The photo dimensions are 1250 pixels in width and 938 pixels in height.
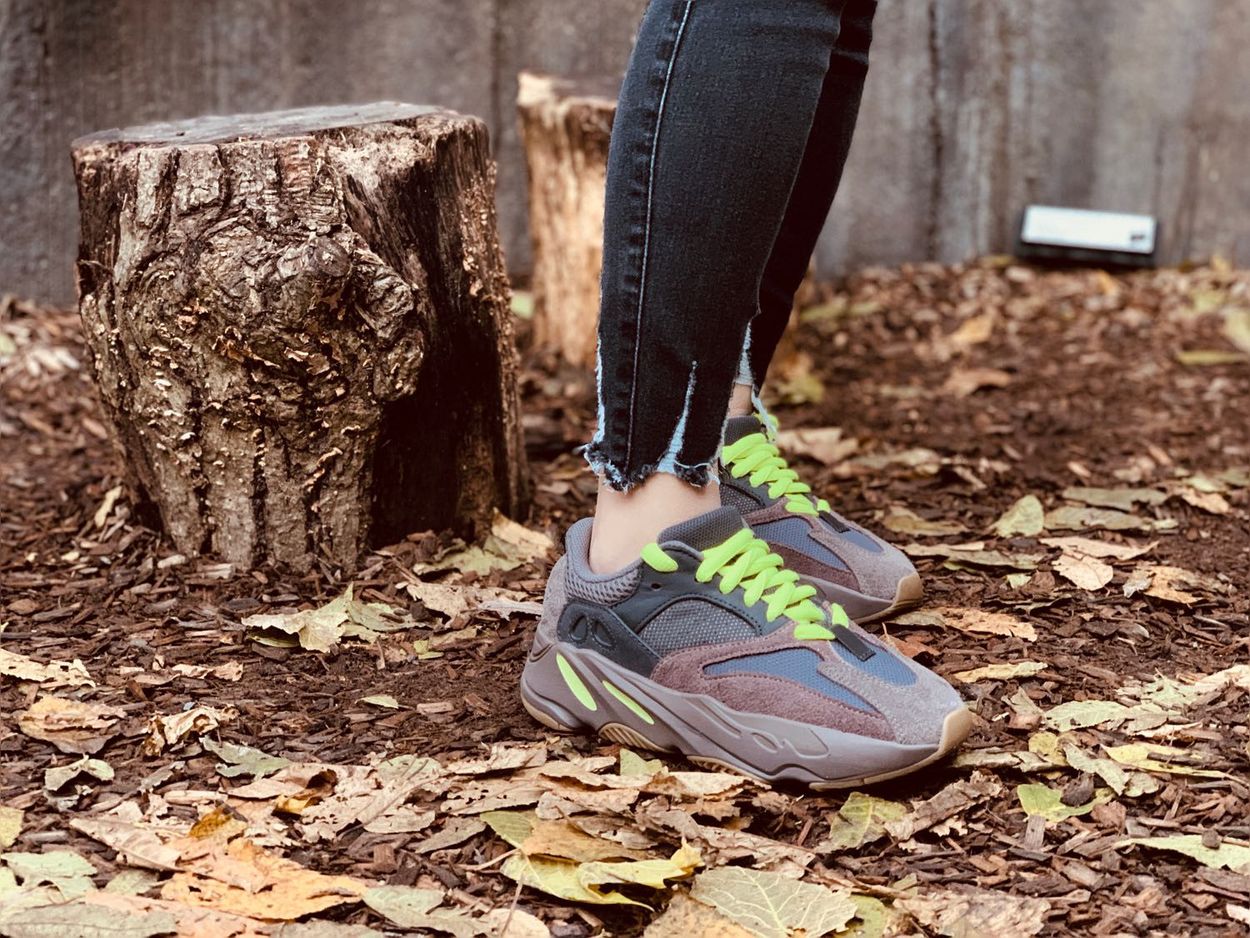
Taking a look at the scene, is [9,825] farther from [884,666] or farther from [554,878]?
[884,666]

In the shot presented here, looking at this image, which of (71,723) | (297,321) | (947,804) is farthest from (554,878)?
(297,321)

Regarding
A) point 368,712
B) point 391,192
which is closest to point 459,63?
point 391,192

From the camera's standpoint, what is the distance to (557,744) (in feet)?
5.41

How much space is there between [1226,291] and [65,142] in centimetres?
310

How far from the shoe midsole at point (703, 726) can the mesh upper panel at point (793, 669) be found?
4 centimetres

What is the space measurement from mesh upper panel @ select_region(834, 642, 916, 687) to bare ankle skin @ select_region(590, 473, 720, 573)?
218 millimetres

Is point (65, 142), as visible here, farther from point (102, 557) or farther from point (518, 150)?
point (102, 557)

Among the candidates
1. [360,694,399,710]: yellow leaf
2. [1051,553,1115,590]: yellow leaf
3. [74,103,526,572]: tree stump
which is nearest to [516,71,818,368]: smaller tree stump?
[74,103,526,572]: tree stump

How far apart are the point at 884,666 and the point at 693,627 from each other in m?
0.21

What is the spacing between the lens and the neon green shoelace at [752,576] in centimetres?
157

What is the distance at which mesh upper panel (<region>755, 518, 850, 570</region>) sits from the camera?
6.27 ft

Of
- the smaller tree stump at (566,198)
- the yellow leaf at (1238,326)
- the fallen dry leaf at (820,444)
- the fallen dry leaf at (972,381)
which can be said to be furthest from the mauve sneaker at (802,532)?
the yellow leaf at (1238,326)

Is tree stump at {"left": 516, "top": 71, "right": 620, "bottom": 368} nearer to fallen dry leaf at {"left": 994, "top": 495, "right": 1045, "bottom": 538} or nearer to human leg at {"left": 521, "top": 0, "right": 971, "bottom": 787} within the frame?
fallen dry leaf at {"left": 994, "top": 495, "right": 1045, "bottom": 538}

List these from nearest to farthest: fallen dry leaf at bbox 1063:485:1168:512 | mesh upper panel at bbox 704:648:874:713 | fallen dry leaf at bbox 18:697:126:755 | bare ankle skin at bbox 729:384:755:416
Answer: mesh upper panel at bbox 704:648:874:713, fallen dry leaf at bbox 18:697:126:755, bare ankle skin at bbox 729:384:755:416, fallen dry leaf at bbox 1063:485:1168:512
